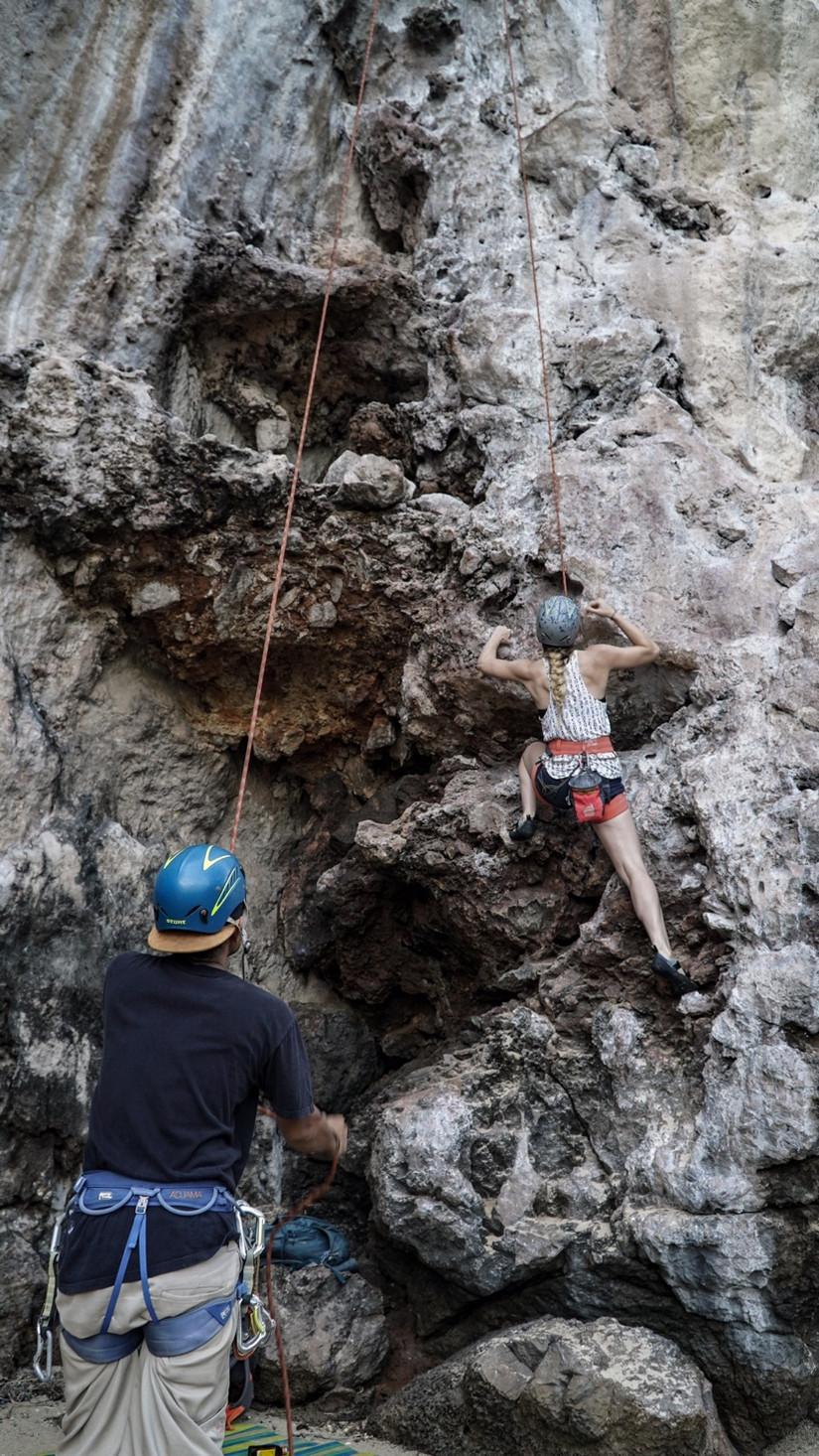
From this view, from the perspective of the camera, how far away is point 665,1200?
4289mm

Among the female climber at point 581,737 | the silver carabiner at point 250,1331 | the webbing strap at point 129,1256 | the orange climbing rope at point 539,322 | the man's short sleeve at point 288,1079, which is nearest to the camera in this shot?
the webbing strap at point 129,1256

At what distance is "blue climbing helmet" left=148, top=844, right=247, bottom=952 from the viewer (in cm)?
270

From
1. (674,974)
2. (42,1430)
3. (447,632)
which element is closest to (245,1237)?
(674,974)

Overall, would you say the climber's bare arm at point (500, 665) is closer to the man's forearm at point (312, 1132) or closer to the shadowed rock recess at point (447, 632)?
the shadowed rock recess at point (447, 632)

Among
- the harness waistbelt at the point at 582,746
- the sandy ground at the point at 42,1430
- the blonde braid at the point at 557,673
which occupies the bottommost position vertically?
the sandy ground at the point at 42,1430

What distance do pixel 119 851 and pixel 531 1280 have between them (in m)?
2.83

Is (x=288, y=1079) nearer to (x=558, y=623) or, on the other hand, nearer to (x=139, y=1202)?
(x=139, y=1202)

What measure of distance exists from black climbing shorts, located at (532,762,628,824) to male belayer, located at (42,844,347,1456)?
244 centimetres

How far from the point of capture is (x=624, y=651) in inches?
198

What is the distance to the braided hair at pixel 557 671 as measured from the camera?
4.93m

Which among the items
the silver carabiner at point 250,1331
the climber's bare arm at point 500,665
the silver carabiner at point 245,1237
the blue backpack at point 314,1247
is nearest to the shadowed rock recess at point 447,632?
the blue backpack at point 314,1247

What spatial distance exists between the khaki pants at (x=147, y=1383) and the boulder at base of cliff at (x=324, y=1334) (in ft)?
7.65

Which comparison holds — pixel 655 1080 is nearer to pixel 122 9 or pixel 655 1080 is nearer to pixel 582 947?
pixel 582 947

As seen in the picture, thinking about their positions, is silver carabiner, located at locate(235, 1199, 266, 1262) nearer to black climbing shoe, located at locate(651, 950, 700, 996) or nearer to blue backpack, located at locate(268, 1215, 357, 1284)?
black climbing shoe, located at locate(651, 950, 700, 996)
